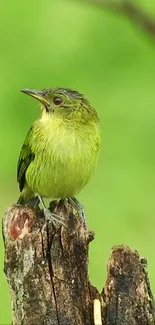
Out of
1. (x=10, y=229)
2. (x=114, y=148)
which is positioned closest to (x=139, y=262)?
(x=10, y=229)

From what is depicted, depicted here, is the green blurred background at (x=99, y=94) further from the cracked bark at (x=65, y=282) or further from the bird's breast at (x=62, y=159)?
the cracked bark at (x=65, y=282)

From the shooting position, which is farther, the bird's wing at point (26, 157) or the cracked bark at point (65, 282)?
the bird's wing at point (26, 157)

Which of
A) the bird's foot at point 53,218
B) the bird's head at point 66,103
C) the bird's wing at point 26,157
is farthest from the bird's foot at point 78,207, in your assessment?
the bird's head at point 66,103

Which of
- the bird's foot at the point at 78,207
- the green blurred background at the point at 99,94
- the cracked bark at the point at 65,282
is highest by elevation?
the green blurred background at the point at 99,94

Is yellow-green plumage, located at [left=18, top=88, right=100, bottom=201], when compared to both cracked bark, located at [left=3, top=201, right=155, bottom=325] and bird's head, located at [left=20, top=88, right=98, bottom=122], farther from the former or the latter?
cracked bark, located at [left=3, top=201, right=155, bottom=325]

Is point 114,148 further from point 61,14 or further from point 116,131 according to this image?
point 61,14

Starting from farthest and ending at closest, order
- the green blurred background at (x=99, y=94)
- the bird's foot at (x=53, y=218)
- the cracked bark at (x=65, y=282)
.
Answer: the green blurred background at (x=99, y=94) → the bird's foot at (x=53, y=218) → the cracked bark at (x=65, y=282)

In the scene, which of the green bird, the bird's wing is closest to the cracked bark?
the green bird
